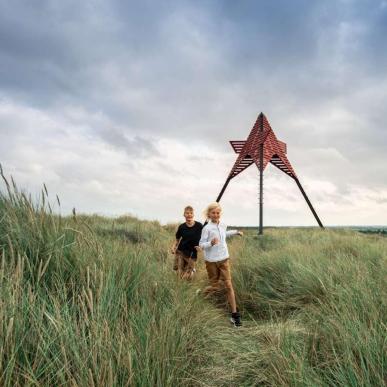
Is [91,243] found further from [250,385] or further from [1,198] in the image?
[250,385]

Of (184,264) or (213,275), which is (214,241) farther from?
(184,264)

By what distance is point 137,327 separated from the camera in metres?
2.80

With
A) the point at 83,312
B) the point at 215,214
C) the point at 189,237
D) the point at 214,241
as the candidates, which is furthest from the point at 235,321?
the point at 83,312

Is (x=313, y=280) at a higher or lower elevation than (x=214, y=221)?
lower

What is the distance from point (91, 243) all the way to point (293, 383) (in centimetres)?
230

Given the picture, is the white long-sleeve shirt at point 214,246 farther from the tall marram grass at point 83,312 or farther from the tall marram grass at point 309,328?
the tall marram grass at point 83,312

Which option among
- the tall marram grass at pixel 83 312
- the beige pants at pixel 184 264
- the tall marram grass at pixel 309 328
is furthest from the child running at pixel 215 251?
the tall marram grass at pixel 83 312

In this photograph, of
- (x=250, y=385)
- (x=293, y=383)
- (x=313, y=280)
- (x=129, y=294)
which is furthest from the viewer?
(x=313, y=280)

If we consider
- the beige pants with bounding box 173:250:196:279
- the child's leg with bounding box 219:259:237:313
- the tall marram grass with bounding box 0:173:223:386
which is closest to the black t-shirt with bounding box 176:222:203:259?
the beige pants with bounding box 173:250:196:279

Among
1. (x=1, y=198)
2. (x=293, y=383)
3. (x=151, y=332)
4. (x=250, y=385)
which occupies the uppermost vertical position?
(x=1, y=198)

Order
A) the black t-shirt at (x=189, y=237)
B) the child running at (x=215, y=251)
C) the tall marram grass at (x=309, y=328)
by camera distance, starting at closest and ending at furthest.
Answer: the tall marram grass at (x=309, y=328) < the child running at (x=215, y=251) < the black t-shirt at (x=189, y=237)

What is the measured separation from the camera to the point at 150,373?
97.9 inches

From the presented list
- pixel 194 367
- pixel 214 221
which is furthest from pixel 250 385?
pixel 214 221

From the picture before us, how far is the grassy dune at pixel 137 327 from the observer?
230cm
